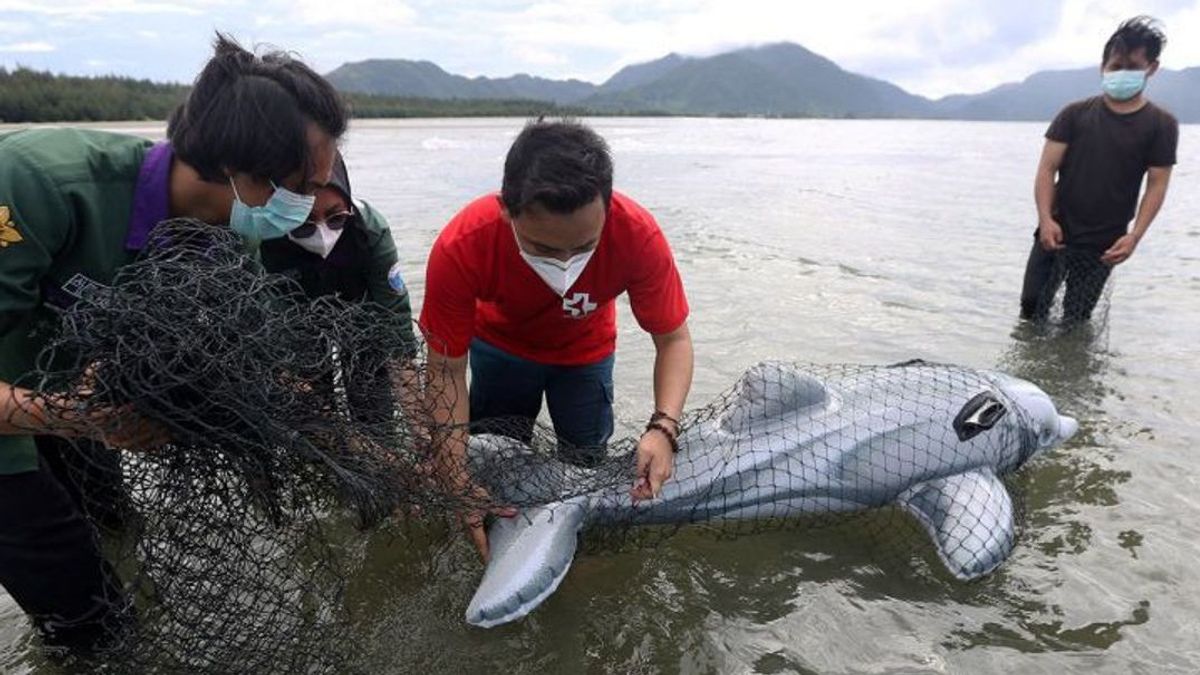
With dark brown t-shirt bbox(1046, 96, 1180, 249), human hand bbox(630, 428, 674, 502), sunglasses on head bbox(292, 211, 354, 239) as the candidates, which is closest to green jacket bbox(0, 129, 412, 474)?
sunglasses on head bbox(292, 211, 354, 239)

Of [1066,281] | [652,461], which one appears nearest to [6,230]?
[652,461]

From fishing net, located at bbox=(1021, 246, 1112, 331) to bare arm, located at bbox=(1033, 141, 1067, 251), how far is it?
179 millimetres

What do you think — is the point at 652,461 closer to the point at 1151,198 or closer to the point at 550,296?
the point at 550,296

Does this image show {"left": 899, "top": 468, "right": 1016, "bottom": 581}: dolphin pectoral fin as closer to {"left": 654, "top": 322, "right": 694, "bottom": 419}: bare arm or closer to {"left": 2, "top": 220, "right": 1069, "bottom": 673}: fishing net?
{"left": 2, "top": 220, "right": 1069, "bottom": 673}: fishing net

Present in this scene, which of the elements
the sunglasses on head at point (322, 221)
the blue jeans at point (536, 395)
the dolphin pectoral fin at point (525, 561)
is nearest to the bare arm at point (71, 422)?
the sunglasses on head at point (322, 221)

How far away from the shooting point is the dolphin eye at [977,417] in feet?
14.0

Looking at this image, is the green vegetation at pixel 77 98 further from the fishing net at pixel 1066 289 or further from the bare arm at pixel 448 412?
the bare arm at pixel 448 412

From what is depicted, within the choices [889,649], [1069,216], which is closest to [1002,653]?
[889,649]

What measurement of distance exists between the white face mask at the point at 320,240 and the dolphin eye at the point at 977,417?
3.10 metres

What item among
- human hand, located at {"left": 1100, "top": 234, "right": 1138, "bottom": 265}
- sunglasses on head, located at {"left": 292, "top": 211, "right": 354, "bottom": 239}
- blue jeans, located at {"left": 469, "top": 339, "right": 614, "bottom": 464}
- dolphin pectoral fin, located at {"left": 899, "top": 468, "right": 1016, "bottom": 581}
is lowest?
dolphin pectoral fin, located at {"left": 899, "top": 468, "right": 1016, "bottom": 581}

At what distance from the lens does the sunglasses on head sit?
3.30m

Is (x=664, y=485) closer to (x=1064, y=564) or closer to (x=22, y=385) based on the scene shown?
(x=1064, y=564)

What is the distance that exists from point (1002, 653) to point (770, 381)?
1.57 meters

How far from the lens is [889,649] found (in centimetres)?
371
